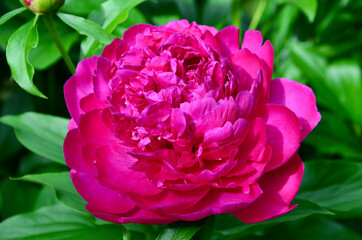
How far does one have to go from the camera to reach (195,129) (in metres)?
0.54

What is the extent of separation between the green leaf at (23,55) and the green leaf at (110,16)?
0.34 feet

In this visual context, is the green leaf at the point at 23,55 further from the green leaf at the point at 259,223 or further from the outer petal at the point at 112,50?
the green leaf at the point at 259,223

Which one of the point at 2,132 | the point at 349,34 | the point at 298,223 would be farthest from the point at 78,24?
the point at 349,34

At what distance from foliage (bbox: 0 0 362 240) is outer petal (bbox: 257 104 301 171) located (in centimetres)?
12

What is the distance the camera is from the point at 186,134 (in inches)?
21.1

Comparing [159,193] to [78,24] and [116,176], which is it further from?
[78,24]

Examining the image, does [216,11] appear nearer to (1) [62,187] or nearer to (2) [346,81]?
(2) [346,81]

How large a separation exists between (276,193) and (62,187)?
1.11 feet

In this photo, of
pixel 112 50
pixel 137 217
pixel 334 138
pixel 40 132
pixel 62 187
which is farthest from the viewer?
pixel 334 138

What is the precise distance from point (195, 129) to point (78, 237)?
1.18ft

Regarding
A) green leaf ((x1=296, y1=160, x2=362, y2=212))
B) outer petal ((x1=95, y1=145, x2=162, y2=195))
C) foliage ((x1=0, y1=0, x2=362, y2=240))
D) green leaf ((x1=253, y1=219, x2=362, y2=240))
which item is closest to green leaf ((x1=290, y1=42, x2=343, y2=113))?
foliage ((x1=0, y1=0, x2=362, y2=240))

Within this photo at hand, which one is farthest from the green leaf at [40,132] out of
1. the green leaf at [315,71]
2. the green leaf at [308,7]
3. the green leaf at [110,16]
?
the green leaf at [315,71]

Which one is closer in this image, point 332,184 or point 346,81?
point 332,184

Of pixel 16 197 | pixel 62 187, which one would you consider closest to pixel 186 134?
pixel 62 187
